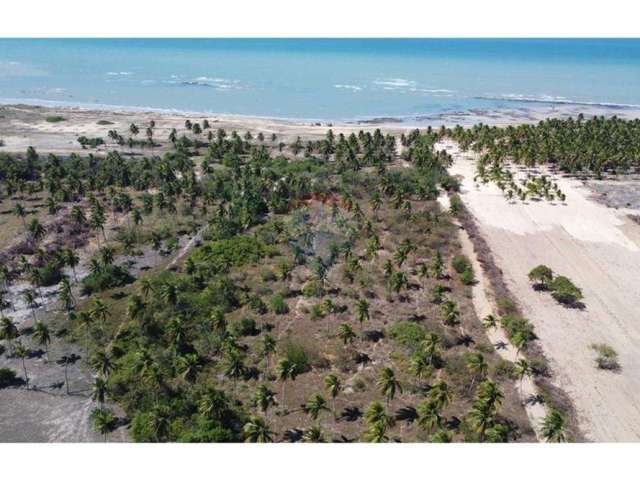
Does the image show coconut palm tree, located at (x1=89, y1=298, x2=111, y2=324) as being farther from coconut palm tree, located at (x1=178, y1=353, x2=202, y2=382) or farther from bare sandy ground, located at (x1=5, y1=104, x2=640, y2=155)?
bare sandy ground, located at (x1=5, y1=104, x2=640, y2=155)

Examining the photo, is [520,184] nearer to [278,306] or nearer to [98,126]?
[278,306]

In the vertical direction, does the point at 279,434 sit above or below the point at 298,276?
below

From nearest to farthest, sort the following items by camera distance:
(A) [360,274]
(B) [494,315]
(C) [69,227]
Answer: (B) [494,315] < (A) [360,274] < (C) [69,227]

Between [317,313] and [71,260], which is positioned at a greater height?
[71,260]

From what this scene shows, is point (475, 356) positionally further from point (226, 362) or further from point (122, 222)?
point (122, 222)

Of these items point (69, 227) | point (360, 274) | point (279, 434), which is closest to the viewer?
point (279, 434)

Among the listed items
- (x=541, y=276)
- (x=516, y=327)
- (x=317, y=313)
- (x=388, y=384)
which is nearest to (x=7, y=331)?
(x=317, y=313)

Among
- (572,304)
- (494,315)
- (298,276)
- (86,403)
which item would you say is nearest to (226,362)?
(86,403)

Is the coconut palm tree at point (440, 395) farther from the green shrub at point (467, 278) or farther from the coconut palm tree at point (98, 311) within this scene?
the coconut palm tree at point (98, 311)
